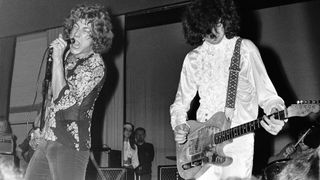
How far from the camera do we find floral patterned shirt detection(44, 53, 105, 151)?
2078 mm

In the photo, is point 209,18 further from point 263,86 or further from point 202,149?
point 202,149

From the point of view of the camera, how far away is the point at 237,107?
2.33 m

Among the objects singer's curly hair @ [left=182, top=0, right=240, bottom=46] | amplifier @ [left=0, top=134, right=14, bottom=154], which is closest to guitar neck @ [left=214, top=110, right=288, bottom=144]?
singer's curly hair @ [left=182, top=0, right=240, bottom=46]

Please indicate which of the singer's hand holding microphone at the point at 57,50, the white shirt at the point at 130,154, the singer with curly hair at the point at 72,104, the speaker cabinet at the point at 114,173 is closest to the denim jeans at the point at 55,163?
the singer with curly hair at the point at 72,104

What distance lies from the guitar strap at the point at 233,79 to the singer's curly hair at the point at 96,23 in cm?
74

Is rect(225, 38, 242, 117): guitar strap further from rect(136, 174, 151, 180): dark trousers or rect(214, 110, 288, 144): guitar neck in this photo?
rect(136, 174, 151, 180): dark trousers

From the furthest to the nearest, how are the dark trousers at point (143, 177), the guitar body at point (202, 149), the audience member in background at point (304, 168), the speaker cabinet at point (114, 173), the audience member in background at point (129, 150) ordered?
the audience member in background at point (129, 150), the dark trousers at point (143, 177), the speaker cabinet at point (114, 173), the guitar body at point (202, 149), the audience member in background at point (304, 168)

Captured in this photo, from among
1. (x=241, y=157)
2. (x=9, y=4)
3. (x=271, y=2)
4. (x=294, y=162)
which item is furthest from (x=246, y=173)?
(x=9, y=4)

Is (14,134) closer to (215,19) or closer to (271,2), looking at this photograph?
(271,2)

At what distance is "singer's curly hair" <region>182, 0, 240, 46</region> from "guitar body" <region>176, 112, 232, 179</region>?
19.6 inches

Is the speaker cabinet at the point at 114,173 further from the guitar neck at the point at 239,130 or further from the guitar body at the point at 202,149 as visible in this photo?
the guitar neck at the point at 239,130

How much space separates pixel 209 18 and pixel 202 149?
742 millimetres

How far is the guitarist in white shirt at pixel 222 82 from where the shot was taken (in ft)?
7.23

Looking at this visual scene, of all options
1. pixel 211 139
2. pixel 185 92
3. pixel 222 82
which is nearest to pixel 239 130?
pixel 211 139
